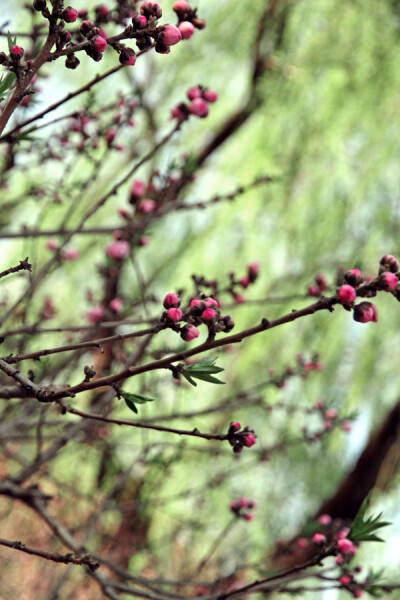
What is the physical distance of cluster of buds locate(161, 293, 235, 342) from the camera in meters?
0.99

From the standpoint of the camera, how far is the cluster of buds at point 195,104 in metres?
1.67

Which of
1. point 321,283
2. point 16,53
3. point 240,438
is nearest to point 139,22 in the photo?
point 16,53

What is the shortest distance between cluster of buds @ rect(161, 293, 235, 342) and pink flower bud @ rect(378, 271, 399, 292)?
24cm

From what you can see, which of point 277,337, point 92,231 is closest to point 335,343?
point 277,337

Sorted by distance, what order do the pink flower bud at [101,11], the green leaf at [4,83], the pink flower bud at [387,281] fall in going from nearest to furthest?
the pink flower bud at [387,281] → the green leaf at [4,83] → the pink flower bud at [101,11]

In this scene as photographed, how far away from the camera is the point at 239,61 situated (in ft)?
16.2

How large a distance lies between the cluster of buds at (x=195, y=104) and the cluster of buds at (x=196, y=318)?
2.58 ft

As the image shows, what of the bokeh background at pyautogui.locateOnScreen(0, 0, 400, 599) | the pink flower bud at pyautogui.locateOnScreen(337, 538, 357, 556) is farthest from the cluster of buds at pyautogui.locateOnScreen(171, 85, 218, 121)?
the bokeh background at pyautogui.locateOnScreen(0, 0, 400, 599)

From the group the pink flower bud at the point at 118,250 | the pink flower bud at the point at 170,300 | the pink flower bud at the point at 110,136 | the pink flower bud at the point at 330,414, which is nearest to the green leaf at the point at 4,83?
the pink flower bud at the point at 170,300

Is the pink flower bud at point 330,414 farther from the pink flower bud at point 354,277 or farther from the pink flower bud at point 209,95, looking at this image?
the pink flower bud at point 354,277

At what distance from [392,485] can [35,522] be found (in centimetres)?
298

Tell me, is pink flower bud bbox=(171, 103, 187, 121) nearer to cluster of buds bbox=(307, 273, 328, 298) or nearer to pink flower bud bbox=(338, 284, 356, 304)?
cluster of buds bbox=(307, 273, 328, 298)

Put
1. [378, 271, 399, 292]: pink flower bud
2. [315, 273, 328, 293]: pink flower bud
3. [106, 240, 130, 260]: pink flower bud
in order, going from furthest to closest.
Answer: [106, 240, 130, 260]: pink flower bud → [315, 273, 328, 293]: pink flower bud → [378, 271, 399, 292]: pink flower bud

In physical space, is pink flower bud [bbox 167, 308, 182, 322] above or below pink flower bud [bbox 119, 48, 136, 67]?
below
